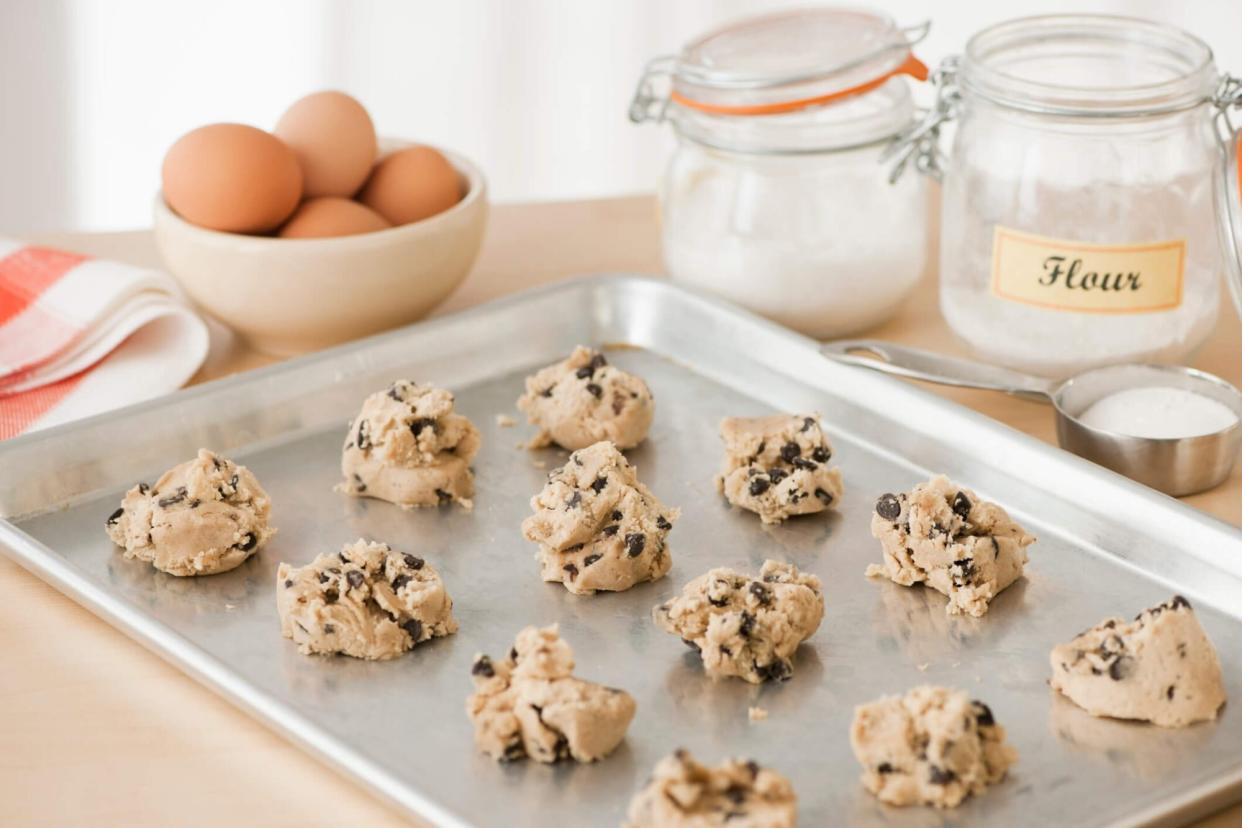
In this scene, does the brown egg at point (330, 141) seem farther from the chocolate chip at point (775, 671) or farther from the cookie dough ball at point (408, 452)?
the chocolate chip at point (775, 671)

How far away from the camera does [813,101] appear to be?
1621 mm

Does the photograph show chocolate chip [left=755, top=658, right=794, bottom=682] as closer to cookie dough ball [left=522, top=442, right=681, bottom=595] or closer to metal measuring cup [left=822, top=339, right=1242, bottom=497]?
cookie dough ball [left=522, top=442, right=681, bottom=595]

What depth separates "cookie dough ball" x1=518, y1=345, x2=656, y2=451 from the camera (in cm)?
149

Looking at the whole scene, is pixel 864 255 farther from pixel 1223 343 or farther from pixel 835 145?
pixel 1223 343

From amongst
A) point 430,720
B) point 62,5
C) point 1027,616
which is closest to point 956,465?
point 1027,616

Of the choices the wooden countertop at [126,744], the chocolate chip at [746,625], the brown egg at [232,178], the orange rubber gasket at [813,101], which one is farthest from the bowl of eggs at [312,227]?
the chocolate chip at [746,625]

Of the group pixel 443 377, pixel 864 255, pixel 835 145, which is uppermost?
pixel 835 145

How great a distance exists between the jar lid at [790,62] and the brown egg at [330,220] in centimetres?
35

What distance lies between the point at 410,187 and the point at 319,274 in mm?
160

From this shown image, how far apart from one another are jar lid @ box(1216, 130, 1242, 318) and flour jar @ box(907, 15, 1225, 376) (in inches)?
0.6

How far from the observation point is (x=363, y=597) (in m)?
1.19

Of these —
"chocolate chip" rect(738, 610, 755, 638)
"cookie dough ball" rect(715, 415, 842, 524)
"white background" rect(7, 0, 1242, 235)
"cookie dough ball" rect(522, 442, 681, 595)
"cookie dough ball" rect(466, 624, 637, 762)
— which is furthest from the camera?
"white background" rect(7, 0, 1242, 235)

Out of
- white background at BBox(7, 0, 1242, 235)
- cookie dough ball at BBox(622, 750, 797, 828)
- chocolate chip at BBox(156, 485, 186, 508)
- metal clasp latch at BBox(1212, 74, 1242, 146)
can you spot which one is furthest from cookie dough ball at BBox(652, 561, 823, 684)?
white background at BBox(7, 0, 1242, 235)

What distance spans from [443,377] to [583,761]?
72 cm
